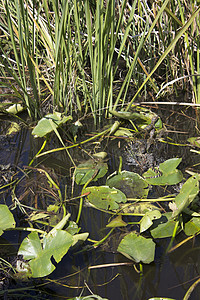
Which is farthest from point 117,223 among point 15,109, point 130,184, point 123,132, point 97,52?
point 15,109

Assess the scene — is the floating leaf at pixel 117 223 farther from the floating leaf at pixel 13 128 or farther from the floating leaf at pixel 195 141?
the floating leaf at pixel 13 128

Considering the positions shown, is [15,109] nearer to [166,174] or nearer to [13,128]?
[13,128]

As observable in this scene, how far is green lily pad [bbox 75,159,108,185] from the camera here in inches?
58.6

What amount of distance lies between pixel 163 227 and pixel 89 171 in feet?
1.49

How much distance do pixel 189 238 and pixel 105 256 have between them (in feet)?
1.02

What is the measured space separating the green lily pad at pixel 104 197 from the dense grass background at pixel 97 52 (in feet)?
1.86

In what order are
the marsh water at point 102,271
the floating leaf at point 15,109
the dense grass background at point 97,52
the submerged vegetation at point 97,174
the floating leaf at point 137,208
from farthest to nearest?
the floating leaf at point 15,109 < the dense grass background at point 97,52 < the floating leaf at point 137,208 < the submerged vegetation at point 97,174 < the marsh water at point 102,271

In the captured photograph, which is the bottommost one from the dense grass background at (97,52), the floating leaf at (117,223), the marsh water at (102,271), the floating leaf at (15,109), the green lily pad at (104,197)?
the marsh water at (102,271)

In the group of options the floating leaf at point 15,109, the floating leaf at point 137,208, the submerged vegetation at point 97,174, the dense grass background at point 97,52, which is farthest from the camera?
the floating leaf at point 15,109

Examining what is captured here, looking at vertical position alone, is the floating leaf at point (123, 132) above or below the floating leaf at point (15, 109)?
below

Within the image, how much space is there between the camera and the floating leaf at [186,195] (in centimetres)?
113

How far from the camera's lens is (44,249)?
1.10m

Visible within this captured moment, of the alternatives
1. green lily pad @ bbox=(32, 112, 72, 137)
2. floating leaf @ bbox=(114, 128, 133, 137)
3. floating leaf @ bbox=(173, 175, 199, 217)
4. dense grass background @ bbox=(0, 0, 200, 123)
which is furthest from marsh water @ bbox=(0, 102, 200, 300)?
dense grass background @ bbox=(0, 0, 200, 123)

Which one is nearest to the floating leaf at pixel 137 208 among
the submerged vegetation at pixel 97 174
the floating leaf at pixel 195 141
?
the submerged vegetation at pixel 97 174
